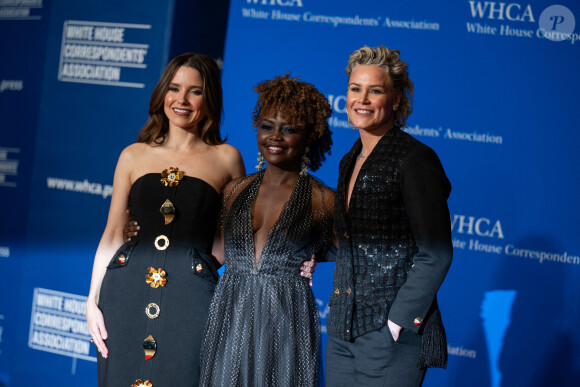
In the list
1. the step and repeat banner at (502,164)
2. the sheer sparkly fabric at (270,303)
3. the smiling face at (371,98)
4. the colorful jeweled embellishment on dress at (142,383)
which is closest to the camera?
the smiling face at (371,98)

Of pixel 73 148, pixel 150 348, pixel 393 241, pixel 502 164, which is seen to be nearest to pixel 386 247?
pixel 393 241

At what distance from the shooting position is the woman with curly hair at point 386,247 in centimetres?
238

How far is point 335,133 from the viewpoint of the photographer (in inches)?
177

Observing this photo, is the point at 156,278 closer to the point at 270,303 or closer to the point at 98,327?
the point at 98,327

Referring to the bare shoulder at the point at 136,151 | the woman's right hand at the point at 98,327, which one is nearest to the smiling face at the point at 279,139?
the bare shoulder at the point at 136,151

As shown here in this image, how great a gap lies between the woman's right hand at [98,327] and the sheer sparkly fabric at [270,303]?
490 mm

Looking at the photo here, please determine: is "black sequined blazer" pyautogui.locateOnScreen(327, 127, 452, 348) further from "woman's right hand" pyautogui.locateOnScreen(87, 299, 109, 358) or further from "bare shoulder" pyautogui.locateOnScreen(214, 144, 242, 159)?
"woman's right hand" pyautogui.locateOnScreen(87, 299, 109, 358)

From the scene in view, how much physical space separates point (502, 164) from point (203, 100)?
188 cm

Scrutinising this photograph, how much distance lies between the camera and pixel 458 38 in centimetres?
420

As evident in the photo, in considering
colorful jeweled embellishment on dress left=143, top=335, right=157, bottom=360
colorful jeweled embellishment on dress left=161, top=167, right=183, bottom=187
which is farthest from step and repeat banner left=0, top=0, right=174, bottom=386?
colorful jeweled embellishment on dress left=143, top=335, right=157, bottom=360

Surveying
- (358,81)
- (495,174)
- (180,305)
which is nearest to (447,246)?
(358,81)

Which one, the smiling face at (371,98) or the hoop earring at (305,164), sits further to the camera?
the hoop earring at (305,164)

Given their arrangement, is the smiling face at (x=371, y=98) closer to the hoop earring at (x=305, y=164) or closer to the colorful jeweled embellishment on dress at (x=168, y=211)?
the hoop earring at (x=305, y=164)

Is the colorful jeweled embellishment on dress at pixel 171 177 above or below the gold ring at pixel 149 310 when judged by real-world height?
above
